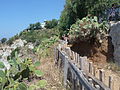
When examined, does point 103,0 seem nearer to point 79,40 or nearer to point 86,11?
point 86,11

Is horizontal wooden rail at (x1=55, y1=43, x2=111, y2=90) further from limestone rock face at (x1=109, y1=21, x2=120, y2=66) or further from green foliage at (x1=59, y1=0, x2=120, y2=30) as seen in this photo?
green foliage at (x1=59, y1=0, x2=120, y2=30)

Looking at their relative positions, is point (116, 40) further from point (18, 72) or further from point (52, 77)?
point (18, 72)

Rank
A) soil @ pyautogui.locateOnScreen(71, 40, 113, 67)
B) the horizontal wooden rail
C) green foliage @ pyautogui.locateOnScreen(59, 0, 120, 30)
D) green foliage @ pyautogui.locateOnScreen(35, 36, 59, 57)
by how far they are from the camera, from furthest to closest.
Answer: green foliage @ pyautogui.locateOnScreen(59, 0, 120, 30)
green foliage @ pyautogui.locateOnScreen(35, 36, 59, 57)
soil @ pyautogui.locateOnScreen(71, 40, 113, 67)
the horizontal wooden rail

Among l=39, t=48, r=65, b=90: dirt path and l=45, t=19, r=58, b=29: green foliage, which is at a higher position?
l=45, t=19, r=58, b=29: green foliage

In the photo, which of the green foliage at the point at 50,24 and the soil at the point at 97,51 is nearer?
the soil at the point at 97,51

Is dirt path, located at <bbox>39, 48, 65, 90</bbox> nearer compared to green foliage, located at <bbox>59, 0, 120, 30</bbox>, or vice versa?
dirt path, located at <bbox>39, 48, 65, 90</bbox>

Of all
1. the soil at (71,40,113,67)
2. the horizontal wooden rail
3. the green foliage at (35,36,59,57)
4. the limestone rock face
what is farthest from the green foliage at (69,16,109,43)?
the horizontal wooden rail

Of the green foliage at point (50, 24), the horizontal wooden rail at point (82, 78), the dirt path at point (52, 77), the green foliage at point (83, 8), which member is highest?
the green foliage at point (50, 24)

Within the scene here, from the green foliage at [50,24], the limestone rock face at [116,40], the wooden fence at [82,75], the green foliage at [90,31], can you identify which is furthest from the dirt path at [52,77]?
the green foliage at [50,24]

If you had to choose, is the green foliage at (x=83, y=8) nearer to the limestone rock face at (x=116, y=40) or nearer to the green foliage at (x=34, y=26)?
the limestone rock face at (x=116, y=40)

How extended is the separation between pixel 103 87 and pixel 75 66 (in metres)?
1.68

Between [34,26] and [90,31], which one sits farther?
[34,26]

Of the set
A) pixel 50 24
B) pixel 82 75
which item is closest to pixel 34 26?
pixel 50 24

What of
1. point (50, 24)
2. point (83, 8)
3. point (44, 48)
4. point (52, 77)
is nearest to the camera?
point (52, 77)
